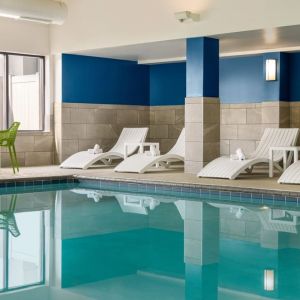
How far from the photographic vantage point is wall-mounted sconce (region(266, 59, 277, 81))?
12.8m

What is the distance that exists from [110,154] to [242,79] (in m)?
3.49

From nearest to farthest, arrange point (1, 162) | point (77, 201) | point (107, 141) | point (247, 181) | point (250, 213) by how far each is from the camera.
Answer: point (250, 213)
point (77, 201)
point (247, 181)
point (1, 162)
point (107, 141)

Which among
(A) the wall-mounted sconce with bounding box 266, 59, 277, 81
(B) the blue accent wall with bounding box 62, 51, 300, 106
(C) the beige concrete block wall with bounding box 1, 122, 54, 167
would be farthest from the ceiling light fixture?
(C) the beige concrete block wall with bounding box 1, 122, 54, 167

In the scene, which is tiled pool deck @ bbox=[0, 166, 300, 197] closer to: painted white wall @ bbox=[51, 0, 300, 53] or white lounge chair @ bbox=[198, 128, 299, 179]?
white lounge chair @ bbox=[198, 128, 299, 179]

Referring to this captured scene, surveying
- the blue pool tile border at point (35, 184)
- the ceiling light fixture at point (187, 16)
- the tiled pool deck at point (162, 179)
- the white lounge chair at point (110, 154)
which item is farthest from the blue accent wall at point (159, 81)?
the blue pool tile border at point (35, 184)

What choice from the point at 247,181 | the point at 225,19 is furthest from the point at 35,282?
the point at 225,19

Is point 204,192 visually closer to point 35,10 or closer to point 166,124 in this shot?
point 35,10

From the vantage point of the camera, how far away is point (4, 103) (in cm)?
1316

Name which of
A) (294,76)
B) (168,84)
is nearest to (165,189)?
(294,76)

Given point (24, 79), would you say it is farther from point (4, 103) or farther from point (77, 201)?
point (77, 201)

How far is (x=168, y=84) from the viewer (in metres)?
15.1

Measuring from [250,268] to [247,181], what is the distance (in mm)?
5030

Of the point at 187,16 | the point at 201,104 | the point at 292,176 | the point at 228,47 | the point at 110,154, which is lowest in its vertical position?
the point at 292,176

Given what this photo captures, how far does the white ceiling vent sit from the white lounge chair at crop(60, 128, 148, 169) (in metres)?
2.78
